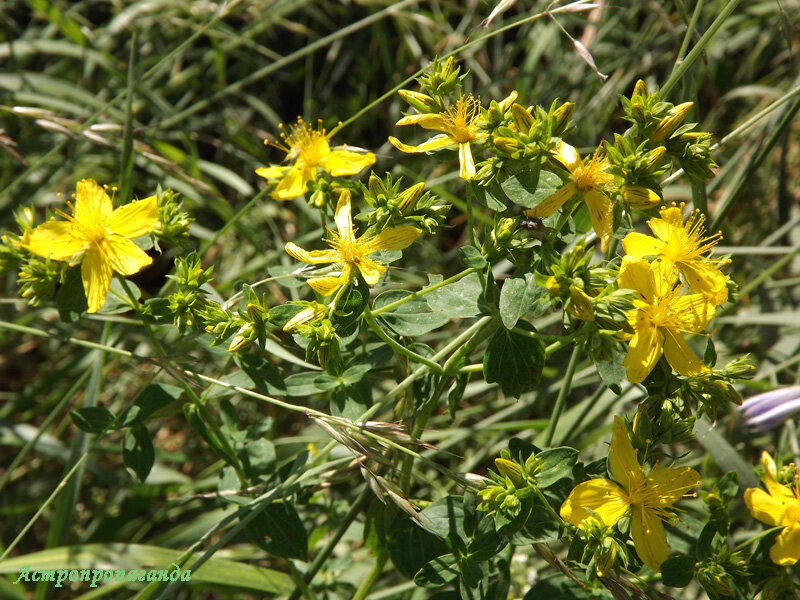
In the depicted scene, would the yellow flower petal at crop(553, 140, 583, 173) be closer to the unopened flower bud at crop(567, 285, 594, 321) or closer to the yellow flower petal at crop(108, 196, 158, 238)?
the unopened flower bud at crop(567, 285, 594, 321)

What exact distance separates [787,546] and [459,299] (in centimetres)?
75

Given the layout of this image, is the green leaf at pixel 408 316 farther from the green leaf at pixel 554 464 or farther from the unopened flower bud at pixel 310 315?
the green leaf at pixel 554 464

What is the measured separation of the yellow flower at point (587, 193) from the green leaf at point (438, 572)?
2.09 feet

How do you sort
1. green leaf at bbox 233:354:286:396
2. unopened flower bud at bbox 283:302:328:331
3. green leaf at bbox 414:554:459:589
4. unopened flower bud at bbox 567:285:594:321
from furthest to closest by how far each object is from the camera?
green leaf at bbox 233:354:286:396
green leaf at bbox 414:554:459:589
unopened flower bud at bbox 283:302:328:331
unopened flower bud at bbox 567:285:594:321

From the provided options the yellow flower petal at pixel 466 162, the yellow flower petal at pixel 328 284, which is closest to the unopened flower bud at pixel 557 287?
the yellow flower petal at pixel 466 162

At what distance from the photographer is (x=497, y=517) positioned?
108 centimetres

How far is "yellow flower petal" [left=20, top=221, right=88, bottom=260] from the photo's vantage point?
1.21 metres

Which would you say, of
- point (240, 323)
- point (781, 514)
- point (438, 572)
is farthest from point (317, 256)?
point (781, 514)

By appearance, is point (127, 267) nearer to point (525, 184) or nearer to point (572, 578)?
point (525, 184)

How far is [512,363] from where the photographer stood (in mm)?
1158

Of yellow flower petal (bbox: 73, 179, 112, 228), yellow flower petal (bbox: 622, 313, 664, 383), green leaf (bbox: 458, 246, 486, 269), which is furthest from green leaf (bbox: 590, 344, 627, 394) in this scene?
yellow flower petal (bbox: 73, 179, 112, 228)

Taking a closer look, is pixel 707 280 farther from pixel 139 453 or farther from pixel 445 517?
pixel 139 453

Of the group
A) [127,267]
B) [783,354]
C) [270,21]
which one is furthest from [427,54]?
[127,267]

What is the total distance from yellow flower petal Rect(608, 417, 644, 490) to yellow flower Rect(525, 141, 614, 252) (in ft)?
1.11
